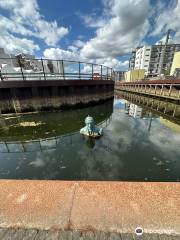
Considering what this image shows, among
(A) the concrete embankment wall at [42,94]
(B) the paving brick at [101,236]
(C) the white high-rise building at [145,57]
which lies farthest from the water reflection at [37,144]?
(C) the white high-rise building at [145,57]

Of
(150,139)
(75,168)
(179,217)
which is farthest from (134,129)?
(179,217)

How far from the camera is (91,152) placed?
541 cm

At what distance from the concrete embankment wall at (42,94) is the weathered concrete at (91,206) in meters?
9.70

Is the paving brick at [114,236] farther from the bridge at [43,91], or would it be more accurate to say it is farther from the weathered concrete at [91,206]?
the bridge at [43,91]

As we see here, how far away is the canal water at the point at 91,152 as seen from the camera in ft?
13.7

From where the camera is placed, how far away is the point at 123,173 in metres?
4.12

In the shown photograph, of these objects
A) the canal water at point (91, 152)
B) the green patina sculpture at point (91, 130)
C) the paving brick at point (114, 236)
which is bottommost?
the canal water at point (91, 152)

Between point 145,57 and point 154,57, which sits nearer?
point 154,57

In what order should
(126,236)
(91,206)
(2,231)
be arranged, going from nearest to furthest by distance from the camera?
(126,236), (2,231), (91,206)

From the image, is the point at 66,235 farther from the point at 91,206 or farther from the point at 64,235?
the point at 91,206

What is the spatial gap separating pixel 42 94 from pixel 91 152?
322 inches

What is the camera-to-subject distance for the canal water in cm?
417

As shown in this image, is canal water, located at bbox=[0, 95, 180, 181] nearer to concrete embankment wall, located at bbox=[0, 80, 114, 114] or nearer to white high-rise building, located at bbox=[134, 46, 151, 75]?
concrete embankment wall, located at bbox=[0, 80, 114, 114]

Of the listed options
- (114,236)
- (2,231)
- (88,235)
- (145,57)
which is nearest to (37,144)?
(2,231)
